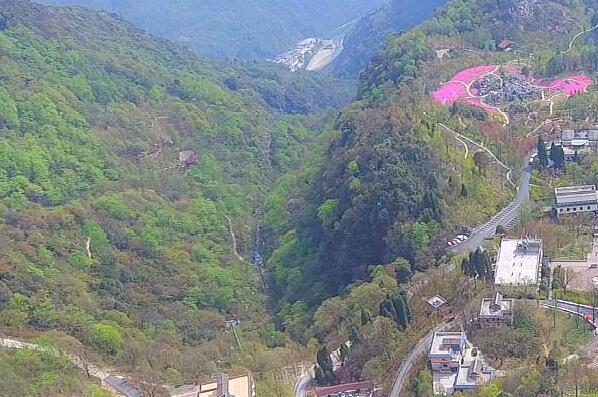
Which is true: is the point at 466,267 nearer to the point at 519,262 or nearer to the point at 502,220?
the point at 519,262

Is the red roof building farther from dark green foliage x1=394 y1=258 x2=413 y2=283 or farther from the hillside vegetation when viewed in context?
dark green foliage x1=394 y1=258 x2=413 y2=283

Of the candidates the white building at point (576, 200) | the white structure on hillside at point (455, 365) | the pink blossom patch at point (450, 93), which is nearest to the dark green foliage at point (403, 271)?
the white structure on hillside at point (455, 365)

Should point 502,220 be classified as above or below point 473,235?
below

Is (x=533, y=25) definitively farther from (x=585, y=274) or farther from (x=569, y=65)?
(x=585, y=274)

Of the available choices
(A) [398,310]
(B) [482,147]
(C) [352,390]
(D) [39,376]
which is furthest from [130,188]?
(C) [352,390]

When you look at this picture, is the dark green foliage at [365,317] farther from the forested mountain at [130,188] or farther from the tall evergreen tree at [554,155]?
the tall evergreen tree at [554,155]

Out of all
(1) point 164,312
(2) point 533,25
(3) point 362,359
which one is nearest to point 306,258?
(1) point 164,312
